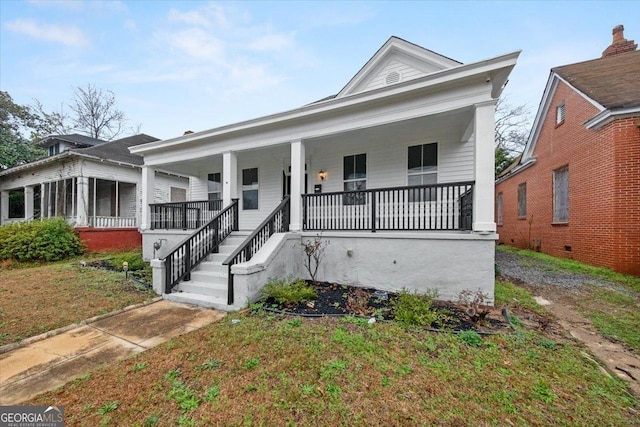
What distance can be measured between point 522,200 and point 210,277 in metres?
14.7

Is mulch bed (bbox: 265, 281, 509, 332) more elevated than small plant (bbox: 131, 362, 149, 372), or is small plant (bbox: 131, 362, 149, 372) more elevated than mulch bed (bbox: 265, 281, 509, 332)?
mulch bed (bbox: 265, 281, 509, 332)

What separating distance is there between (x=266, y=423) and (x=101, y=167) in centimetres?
1435

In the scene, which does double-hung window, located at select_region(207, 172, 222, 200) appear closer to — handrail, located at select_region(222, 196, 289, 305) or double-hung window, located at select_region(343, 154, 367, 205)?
handrail, located at select_region(222, 196, 289, 305)

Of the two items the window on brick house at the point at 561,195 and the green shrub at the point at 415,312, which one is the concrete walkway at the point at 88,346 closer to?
the green shrub at the point at 415,312

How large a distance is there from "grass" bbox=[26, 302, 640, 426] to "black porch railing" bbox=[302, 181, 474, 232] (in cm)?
256

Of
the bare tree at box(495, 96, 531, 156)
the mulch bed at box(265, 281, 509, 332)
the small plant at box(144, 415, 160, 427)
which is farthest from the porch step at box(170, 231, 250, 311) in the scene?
the bare tree at box(495, 96, 531, 156)

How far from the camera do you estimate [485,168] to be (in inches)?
175

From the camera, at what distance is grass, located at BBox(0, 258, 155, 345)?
13.3ft

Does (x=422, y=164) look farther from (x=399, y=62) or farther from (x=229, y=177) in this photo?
(x=229, y=177)

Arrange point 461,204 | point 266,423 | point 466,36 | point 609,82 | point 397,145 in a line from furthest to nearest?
point 466,36, point 609,82, point 397,145, point 461,204, point 266,423

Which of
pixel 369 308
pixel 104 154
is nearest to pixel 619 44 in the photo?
pixel 369 308

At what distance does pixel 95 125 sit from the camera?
23828mm

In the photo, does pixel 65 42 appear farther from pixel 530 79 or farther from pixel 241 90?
pixel 530 79

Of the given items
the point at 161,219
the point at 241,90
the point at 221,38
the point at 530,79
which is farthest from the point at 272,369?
the point at 530,79
